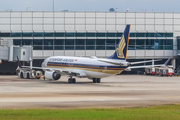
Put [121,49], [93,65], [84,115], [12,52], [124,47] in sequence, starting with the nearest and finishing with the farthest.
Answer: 1. [84,115]
2. [124,47]
3. [121,49]
4. [93,65]
5. [12,52]

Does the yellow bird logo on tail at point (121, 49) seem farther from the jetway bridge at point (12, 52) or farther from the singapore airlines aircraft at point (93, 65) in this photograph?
the jetway bridge at point (12, 52)

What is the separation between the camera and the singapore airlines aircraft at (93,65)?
49.2 metres

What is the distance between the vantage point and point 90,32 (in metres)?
86.2

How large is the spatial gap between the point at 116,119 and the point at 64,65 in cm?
4086

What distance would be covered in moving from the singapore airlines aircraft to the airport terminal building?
78.1ft

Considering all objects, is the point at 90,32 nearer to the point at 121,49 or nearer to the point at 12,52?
the point at 12,52

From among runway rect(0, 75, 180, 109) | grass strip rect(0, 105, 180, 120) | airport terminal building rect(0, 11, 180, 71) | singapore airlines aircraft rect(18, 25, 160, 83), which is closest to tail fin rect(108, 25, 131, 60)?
singapore airlines aircraft rect(18, 25, 160, 83)

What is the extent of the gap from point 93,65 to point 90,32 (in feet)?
112

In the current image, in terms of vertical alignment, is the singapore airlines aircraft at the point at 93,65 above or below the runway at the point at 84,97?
above

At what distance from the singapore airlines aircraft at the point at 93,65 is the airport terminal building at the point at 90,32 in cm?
2381

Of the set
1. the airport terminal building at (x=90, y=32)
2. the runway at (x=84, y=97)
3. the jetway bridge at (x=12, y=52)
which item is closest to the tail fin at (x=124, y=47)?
the runway at (x=84, y=97)

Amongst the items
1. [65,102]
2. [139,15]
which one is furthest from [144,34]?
[65,102]

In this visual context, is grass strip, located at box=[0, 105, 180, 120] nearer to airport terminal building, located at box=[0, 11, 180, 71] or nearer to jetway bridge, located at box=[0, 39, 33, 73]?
jetway bridge, located at box=[0, 39, 33, 73]

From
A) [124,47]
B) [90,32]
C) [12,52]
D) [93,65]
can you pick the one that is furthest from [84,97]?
[90,32]
